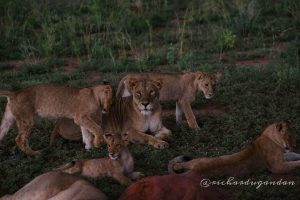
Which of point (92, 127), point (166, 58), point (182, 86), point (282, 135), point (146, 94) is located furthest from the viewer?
point (166, 58)

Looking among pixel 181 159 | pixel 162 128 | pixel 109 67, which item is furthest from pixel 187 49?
pixel 181 159

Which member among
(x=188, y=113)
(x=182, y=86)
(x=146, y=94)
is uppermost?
(x=146, y=94)

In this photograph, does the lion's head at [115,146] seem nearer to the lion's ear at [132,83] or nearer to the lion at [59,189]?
the lion at [59,189]

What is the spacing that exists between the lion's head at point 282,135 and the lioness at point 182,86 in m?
2.00

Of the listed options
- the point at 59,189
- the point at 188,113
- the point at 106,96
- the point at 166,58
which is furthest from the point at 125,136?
the point at 166,58

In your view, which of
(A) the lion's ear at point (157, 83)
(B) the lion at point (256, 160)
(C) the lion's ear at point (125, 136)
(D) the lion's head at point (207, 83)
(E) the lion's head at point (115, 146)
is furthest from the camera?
(D) the lion's head at point (207, 83)

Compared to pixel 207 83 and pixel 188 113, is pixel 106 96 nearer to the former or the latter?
pixel 188 113

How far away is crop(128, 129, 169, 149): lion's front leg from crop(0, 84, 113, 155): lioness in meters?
0.48

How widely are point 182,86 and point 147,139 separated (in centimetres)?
131

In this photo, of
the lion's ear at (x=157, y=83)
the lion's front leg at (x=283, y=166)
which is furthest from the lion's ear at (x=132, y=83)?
the lion's front leg at (x=283, y=166)

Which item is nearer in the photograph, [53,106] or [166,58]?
[53,106]

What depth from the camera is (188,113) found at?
367 inches

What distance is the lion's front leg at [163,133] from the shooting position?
346 inches

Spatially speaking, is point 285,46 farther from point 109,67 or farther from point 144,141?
point 144,141
